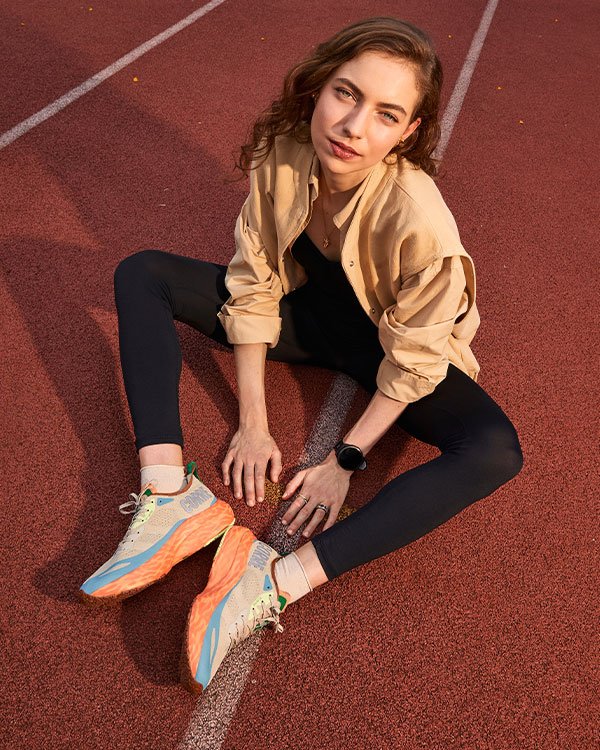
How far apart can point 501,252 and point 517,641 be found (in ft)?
7.86

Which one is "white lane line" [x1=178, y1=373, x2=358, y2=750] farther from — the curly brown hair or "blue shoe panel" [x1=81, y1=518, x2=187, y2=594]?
the curly brown hair

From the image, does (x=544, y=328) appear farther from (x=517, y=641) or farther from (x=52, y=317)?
(x=52, y=317)

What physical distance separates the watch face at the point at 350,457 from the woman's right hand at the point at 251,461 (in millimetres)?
253

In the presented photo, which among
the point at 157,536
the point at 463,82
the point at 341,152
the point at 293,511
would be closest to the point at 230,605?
the point at 157,536

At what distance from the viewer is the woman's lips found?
2.24m

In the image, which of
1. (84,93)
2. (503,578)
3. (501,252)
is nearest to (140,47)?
(84,93)

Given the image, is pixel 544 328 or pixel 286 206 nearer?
pixel 286 206

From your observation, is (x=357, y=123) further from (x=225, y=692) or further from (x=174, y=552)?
(x=225, y=692)

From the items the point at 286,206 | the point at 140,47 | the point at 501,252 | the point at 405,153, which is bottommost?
the point at 140,47

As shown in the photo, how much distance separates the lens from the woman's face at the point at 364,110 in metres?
2.17

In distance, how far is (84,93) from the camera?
518cm

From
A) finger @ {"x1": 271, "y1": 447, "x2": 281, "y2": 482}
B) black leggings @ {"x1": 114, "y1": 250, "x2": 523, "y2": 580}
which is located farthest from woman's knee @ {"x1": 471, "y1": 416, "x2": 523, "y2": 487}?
finger @ {"x1": 271, "y1": 447, "x2": 281, "y2": 482}

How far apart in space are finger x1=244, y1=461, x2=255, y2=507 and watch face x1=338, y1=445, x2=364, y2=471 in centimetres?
31

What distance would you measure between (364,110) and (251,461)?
48.1 inches
